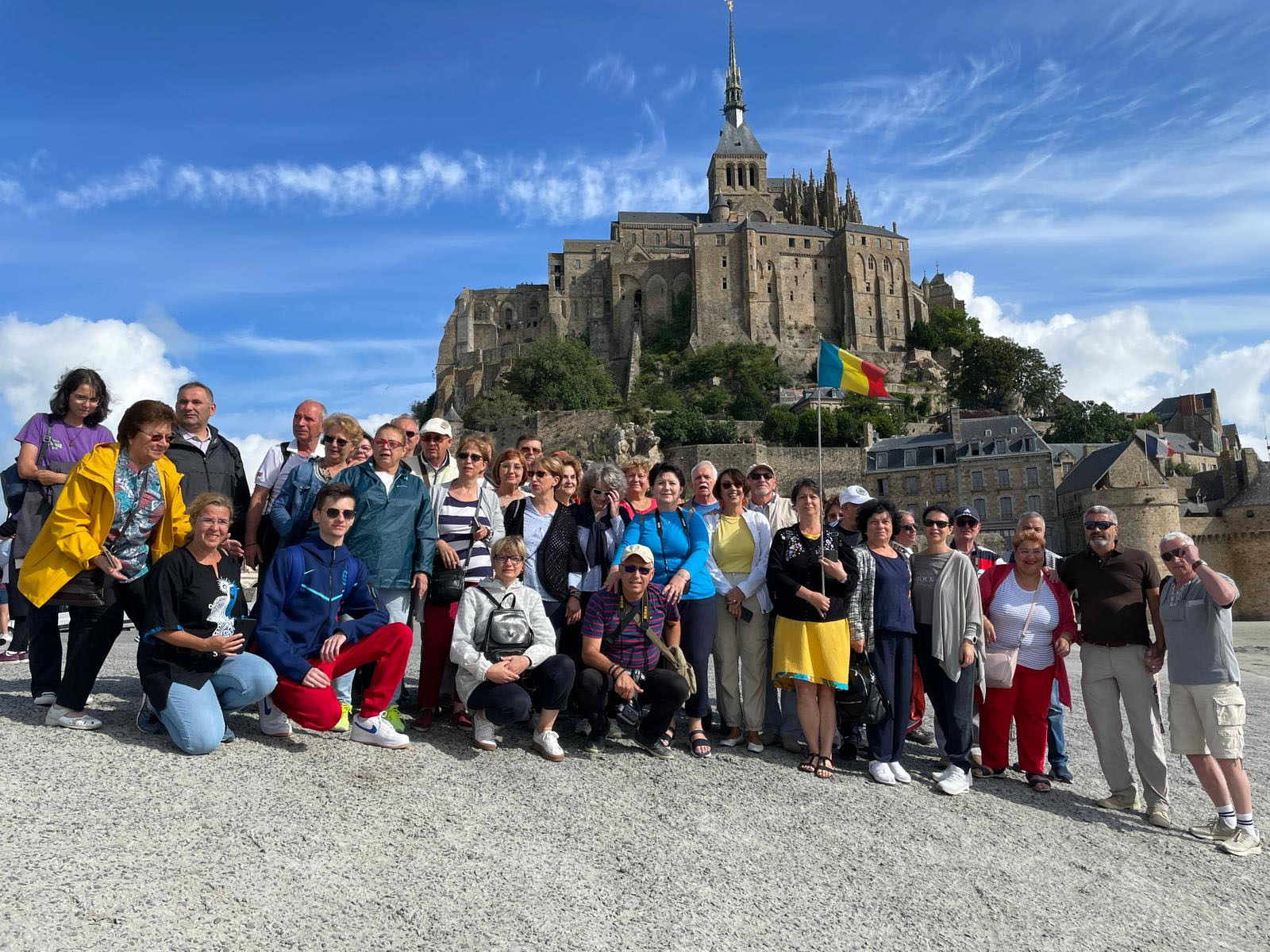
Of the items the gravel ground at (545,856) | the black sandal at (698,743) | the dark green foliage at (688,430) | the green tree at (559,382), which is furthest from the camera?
the green tree at (559,382)

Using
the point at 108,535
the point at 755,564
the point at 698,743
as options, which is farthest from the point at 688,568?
the point at 108,535

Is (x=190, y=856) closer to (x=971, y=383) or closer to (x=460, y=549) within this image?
(x=460, y=549)

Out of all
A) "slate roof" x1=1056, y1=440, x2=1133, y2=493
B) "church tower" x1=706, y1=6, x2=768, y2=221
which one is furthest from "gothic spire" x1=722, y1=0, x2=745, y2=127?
"slate roof" x1=1056, y1=440, x2=1133, y2=493

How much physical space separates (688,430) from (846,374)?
43.3 metres

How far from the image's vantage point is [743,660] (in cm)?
734

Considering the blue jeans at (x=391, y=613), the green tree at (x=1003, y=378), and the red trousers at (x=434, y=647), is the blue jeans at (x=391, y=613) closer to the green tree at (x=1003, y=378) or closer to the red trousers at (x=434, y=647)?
the red trousers at (x=434, y=647)

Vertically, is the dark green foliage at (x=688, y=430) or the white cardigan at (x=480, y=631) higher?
the dark green foliage at (x=688, y=430)

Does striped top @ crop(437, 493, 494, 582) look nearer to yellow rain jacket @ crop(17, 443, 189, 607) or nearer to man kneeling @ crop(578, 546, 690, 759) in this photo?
man kneeling @ crop(578, 546, 690, 759)

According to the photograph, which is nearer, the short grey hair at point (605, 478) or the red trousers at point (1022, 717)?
the red trousers at point (1022, 717)

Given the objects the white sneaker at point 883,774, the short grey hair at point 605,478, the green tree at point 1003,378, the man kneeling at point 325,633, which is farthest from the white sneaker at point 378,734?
the green tree at point 1003,378

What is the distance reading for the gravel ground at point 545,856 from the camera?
4.37m

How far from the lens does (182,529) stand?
6.40m

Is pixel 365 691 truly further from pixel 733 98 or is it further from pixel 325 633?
pixel 733 98

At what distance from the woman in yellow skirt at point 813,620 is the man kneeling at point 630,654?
82cm
